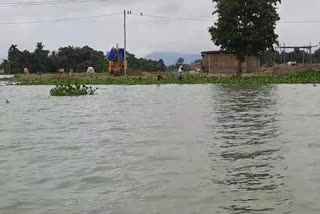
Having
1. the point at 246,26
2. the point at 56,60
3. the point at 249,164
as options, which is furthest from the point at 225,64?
the point at 249,164

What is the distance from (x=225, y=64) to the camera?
5641 centimetres

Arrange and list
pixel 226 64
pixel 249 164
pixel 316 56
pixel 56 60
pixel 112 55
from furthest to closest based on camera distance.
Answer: pixel 56 60, pixel 316 56, pixel 226 64, pixel 112 55, pixel 249 164

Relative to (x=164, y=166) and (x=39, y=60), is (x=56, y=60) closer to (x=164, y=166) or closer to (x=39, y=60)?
(x=39, y=60)

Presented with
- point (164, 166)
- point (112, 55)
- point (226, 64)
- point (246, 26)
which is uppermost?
point (246, 26)

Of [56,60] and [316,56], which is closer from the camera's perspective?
[316,56]

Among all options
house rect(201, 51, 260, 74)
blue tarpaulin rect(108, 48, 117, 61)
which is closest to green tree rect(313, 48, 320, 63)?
house rect(201, 51, 260, 74)

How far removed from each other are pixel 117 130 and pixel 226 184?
533 centimetres

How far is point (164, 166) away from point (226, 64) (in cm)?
5038

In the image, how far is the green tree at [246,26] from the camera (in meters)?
44.8

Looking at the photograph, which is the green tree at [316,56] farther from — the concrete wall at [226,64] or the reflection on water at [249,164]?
the reflection on water at [249,164]

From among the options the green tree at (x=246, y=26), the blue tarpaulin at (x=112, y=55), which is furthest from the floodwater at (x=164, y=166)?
the blue tarpaulin at (x=112, y=55)

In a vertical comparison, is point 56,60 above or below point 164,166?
above


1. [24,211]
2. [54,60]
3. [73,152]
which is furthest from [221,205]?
[54,60]

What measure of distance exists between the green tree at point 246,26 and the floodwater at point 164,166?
33.1 m
